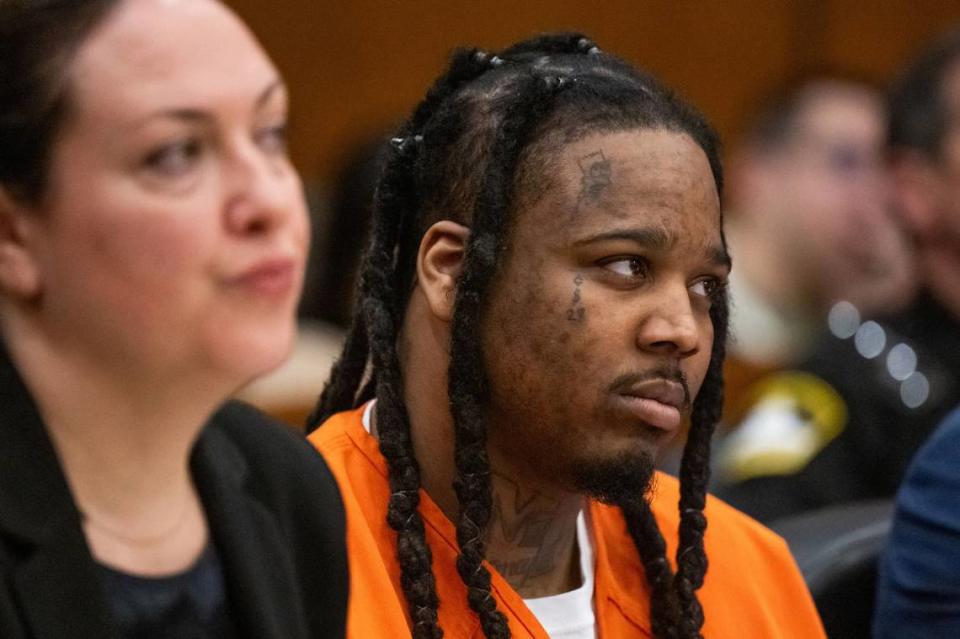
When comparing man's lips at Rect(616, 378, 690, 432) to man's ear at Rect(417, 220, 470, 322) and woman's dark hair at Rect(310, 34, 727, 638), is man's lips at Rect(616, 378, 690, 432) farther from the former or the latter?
man's ear at Rect(417, 220, 470, 322)

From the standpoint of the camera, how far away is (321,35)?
4.18m

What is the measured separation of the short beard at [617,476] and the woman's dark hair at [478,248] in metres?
0.03

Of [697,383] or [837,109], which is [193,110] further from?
[837,109]

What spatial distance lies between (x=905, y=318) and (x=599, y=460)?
1.66 m

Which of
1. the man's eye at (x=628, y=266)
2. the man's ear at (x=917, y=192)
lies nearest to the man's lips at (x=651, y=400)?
the man's eye at (x=628, y=266)

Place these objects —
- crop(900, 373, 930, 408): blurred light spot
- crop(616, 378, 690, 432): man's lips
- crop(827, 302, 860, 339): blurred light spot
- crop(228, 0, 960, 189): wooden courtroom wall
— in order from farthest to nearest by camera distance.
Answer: crop(228, 0, 960, 189): wooden courtroom wall → crop(827, 302, 860, 339): blurred light spot → crop(900, 373, 930, 408): blurred light spot → crop(616, 378, 690, 432): man's lips

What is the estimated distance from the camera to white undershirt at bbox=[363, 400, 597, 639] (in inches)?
59.5

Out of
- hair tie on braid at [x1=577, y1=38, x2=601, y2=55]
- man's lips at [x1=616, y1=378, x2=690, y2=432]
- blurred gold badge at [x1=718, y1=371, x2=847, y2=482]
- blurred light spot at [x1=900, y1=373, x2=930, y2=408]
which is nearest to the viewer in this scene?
man's lips at [x1=616, y1=378, x2=690, y2=432]

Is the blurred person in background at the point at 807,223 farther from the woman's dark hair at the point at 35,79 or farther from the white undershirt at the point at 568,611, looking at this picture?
the woman's dark hair at the point at 35,79

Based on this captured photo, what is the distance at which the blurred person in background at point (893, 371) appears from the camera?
2584mm

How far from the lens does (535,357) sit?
1.42 meters

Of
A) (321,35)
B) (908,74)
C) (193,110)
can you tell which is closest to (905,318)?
(908,74)

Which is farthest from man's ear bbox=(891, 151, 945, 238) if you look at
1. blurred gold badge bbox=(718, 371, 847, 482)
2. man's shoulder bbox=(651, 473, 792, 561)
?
man's shoulder bbox=(651, 473, 792, 561)

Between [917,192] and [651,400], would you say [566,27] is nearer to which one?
[917,192]
